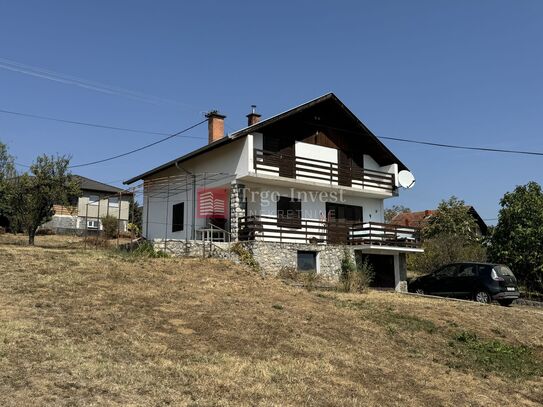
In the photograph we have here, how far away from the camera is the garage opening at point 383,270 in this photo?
990 inches

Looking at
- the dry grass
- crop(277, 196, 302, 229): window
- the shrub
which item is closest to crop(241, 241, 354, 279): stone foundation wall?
the shrub

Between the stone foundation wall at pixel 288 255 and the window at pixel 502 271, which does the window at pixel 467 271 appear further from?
the stone foundation wall at pixel 288 255

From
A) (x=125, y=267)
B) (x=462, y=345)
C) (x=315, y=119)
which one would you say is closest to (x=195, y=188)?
(x=315, y=119)

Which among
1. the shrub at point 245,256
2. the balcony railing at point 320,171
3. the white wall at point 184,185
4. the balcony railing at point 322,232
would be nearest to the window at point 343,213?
the balcony railing at point 322,232

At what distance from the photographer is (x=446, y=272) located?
21.8 meters

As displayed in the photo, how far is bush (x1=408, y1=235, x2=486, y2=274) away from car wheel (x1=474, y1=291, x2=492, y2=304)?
874cm

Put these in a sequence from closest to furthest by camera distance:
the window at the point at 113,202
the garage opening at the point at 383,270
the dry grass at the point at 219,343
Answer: the dry grass at the point at 219,343 < the garage opening at the point at 383,270 < the window at the point at 113,202

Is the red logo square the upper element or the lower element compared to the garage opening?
upper

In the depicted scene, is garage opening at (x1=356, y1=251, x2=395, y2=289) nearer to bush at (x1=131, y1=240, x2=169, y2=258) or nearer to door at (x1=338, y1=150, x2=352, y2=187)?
door at (x1=338, y1=150, x2=352, y2=187)

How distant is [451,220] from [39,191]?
35.2 m

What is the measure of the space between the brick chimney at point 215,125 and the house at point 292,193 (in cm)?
5

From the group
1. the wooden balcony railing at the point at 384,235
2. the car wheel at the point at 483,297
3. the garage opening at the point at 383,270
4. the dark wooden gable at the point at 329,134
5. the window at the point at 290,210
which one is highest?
the dark wooden gable at the point at 329,134

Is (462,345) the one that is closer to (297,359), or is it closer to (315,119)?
(297,359)

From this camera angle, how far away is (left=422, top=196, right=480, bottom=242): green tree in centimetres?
4581
